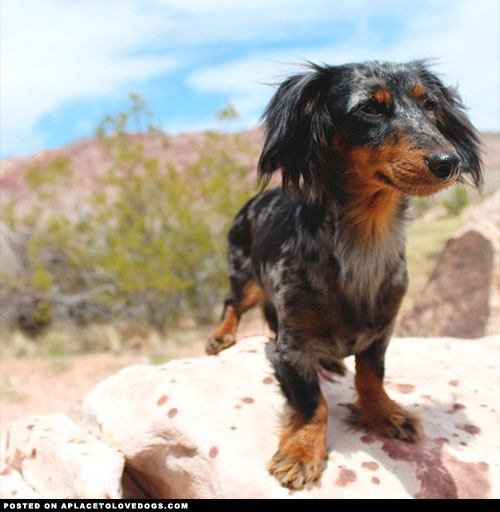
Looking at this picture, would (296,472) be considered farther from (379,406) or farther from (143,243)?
(143,243)

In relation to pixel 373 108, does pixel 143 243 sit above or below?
below

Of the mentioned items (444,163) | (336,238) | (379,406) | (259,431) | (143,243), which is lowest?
(143,243)

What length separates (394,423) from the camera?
3.02m

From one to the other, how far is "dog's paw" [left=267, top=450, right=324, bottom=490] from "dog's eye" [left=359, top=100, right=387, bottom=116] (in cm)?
164

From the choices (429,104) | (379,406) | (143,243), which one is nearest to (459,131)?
(429,104)

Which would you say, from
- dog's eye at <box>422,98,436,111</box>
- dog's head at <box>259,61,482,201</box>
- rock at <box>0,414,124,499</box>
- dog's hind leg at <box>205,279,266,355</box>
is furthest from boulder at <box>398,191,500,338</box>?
rock at <box>0,414,124,499</box>

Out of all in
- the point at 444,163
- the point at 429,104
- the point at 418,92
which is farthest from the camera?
the point at 429,104

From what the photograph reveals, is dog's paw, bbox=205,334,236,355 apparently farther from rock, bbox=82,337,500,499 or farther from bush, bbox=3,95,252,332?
bush, bbox=3,95,252,332

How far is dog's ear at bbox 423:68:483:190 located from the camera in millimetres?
3164

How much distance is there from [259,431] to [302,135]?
1547 mm

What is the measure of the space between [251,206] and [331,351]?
175 centimetres

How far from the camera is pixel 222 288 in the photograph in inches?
404
